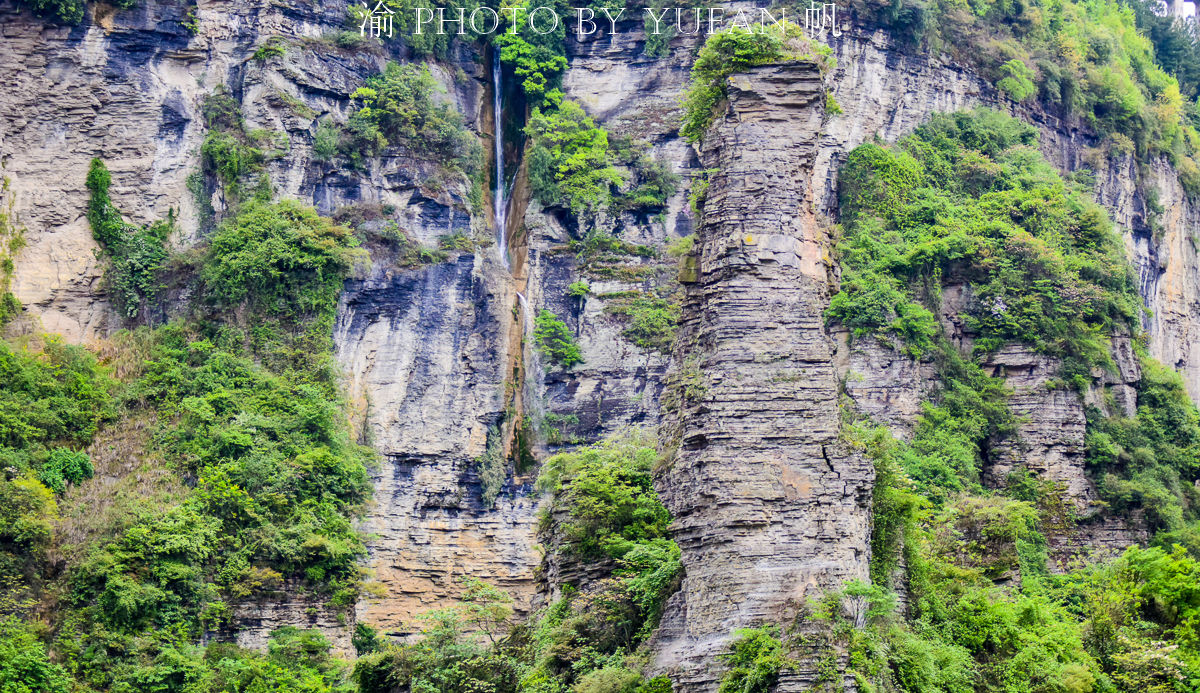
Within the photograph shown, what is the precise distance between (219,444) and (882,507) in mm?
17284

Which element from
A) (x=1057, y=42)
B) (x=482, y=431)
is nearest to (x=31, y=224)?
(x=482, y=431)

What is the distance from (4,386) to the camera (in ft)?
130

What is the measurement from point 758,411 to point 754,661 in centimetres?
396

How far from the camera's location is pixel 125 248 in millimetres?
44812

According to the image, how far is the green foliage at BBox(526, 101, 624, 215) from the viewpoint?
1940 inches

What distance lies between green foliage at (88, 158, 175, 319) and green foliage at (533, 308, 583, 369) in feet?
33.5

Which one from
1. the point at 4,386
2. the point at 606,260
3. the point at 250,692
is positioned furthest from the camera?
the point at 606,260

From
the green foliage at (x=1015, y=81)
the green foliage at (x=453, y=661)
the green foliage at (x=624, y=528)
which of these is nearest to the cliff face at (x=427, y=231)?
the green foliage at (x=1015, y=81)

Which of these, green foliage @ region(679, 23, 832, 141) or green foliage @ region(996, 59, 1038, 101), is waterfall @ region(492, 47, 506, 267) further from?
green foliage @ region(679, 23, 832, 141)

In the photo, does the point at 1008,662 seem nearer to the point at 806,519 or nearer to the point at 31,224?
the point at 806,519

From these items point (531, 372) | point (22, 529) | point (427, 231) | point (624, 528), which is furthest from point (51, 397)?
point (624, 528)

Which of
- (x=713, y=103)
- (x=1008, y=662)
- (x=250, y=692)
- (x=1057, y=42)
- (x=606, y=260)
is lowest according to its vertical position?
(x=250, y=692)

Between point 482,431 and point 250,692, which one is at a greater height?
point 482,431

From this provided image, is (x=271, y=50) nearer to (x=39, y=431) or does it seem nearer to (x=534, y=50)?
(x=534, y=50)
